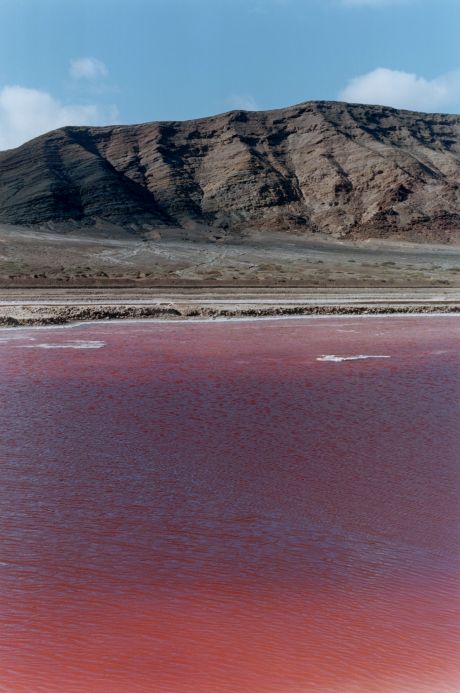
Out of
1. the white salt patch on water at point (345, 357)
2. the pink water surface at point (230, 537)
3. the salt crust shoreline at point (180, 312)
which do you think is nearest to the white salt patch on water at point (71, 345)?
the salt crust shoreline at point (180, 312)

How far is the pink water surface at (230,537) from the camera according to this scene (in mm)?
5465

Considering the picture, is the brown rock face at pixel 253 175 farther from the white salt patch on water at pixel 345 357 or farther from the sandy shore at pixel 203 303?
the white salt patch on water at pixel 345 357

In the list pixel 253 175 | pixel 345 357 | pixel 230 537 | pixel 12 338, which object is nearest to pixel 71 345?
pixel 12 338

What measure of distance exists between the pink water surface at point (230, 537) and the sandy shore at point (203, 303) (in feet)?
48.1

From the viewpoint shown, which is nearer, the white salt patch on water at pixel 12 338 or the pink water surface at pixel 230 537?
the pink water surface at pixel 230 537

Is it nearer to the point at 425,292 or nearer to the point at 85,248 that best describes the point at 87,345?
the point at 425,292

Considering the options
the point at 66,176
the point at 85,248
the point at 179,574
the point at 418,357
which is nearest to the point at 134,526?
the point at 179,574

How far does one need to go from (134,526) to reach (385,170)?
97396 millimetres

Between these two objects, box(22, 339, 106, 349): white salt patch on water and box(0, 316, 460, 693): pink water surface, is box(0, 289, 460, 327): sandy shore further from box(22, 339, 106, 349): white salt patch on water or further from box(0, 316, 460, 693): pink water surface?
box(0, 316, 460, 693): pink water surface

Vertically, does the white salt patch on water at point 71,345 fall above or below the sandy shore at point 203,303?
below

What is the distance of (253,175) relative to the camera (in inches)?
3991

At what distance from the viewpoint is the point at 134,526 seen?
26.6ft

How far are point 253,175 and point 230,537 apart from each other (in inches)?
3809

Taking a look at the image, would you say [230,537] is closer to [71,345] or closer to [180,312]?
[71,345]
